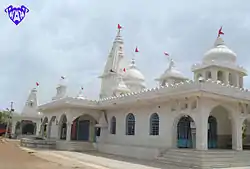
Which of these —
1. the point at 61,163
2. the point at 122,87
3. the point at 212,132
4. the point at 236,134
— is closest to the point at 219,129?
the point at 212,132

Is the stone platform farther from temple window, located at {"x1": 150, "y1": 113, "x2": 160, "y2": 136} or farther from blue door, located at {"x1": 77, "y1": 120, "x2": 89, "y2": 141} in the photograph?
temple window, located at {"x1": 150, "y1": 113, "x2": 160, "y2": 136}

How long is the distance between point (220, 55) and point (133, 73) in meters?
10.9

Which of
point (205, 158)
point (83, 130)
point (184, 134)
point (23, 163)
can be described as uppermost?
point (184, 134)

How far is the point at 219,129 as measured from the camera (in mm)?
16594

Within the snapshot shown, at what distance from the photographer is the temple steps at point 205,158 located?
11961 millimetres

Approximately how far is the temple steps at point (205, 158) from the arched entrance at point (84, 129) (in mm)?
10674

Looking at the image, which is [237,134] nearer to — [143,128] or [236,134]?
[236,134]

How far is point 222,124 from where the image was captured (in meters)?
16.8

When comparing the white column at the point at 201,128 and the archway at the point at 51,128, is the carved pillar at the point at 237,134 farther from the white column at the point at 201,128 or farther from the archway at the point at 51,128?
the archway at the point at 51,128

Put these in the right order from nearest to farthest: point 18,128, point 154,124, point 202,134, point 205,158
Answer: point 205,158, point 202,134, point 154,124, point 18,128

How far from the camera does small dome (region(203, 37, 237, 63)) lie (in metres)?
17.5

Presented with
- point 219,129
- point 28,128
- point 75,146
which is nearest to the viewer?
point 219,129

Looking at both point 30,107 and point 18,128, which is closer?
point 30,107

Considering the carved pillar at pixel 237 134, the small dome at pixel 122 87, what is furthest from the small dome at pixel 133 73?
the carved pillar at pixel 237 134
